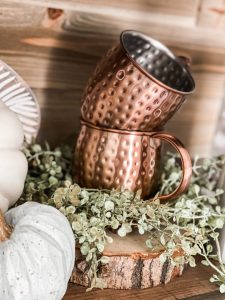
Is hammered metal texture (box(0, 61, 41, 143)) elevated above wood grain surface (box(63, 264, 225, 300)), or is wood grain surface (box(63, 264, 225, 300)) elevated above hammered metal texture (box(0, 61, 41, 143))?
hammered metal texture (box(0, 61, 41, 143))

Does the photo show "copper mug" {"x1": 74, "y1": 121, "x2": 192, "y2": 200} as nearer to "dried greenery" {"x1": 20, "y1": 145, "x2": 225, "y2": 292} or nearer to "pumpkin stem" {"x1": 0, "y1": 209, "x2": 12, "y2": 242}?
"dried greenery" {"x1": 20, "y1": 145, "x2": 225, "y2": 292}

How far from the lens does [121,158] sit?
828 millimetres

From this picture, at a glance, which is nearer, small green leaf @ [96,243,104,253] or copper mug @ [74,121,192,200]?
small green leaf @ [96,243,104,253]

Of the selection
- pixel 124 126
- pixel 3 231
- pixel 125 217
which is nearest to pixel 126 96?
pixel 124 126

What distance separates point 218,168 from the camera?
1002 mm

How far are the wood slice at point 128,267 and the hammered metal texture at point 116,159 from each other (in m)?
0.11

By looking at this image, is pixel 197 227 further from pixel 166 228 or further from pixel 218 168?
pixel 218 168

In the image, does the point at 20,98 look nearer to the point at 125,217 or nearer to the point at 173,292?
the point at 125,217

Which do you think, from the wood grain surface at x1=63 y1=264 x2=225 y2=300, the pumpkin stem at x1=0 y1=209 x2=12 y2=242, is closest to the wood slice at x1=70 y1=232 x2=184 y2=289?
the wood grain surface at x1=63 y1=264 x2=225 y2=300

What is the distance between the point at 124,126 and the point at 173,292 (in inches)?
10.7

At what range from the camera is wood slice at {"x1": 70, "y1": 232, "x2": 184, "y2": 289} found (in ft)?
2.43

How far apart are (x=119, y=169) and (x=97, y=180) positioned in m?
0.04

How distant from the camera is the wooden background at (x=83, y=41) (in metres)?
0.96

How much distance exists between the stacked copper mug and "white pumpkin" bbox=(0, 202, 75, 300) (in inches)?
6.7
